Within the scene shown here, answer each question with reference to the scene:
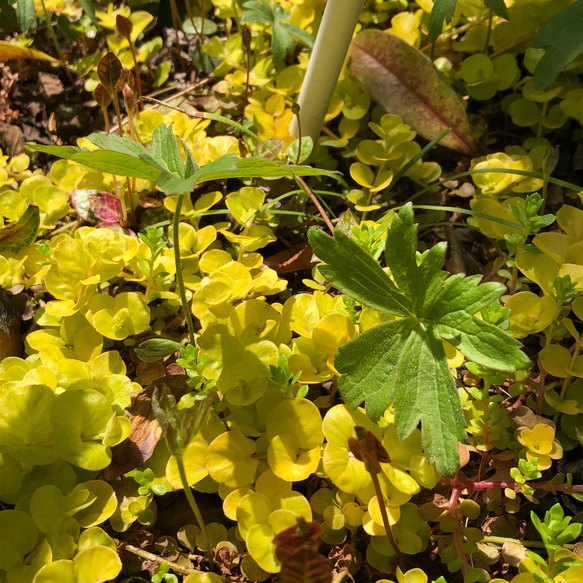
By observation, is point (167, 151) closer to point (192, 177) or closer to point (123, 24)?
point (192, 177)

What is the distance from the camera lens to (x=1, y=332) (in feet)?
4.72

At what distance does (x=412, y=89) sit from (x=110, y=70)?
97 cm

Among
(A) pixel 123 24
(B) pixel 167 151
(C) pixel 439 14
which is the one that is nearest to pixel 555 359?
(B) pixel 167 151

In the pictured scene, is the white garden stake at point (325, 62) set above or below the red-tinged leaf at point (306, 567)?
above

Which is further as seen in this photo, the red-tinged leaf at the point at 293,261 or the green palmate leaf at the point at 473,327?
the red-tinged leaf at the point at 293,261

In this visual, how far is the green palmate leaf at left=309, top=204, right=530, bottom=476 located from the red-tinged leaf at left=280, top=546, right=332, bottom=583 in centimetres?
30

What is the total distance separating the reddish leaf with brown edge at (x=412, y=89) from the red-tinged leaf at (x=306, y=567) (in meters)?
1.41

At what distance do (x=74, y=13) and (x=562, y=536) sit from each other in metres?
2.62

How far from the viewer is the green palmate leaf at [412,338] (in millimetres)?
1031

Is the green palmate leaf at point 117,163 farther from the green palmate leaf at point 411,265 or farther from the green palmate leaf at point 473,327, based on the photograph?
the green palmate leaf at point 473,327

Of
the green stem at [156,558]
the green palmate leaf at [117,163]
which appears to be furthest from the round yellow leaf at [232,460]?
Answer: the green palmate leaf at [117,163]

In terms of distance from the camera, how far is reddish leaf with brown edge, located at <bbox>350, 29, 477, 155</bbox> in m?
1.84

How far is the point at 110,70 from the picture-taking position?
1.58 m

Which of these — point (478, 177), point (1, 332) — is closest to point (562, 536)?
point (478, 177)
